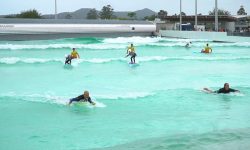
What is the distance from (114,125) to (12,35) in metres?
42.4

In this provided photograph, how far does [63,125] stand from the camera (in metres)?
11.0

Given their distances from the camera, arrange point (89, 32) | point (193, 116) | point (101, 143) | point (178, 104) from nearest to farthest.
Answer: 1. point (101, 143)
2. point (193, 116)
3. point (178, 104)
4. point (89, 32)

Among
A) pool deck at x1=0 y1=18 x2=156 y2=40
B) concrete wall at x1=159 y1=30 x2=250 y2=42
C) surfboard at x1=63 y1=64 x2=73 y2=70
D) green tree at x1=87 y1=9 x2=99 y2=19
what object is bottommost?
surfboard at x1=63 y1=64 x2=73 y2=70

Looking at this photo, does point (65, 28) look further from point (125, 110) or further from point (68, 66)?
point (125, 110)

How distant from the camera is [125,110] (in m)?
12.8

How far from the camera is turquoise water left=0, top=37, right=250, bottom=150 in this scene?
371 inches

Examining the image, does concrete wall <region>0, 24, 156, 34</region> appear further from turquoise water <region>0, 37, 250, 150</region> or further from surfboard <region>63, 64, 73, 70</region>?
turquoise water <region>0, 37, 250, 150</region>

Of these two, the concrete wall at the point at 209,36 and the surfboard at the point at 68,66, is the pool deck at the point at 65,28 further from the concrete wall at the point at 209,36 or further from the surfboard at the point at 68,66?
the surfboard at the point at 68,66

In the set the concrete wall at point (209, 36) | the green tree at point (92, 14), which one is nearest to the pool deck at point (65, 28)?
the concrete wall at point (209, 36)

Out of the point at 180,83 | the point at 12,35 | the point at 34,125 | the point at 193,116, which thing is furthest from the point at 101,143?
the point at 12,35

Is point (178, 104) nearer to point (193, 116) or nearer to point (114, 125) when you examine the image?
point (193, 116)

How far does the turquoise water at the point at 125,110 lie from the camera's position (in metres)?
9.43

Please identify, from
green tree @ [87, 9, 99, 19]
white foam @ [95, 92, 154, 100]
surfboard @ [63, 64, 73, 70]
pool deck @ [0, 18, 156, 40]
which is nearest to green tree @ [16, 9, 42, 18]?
pool deck @ [0, 18, 156, 40]

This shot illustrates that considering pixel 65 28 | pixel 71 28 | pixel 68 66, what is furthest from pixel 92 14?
pixel 68 66
